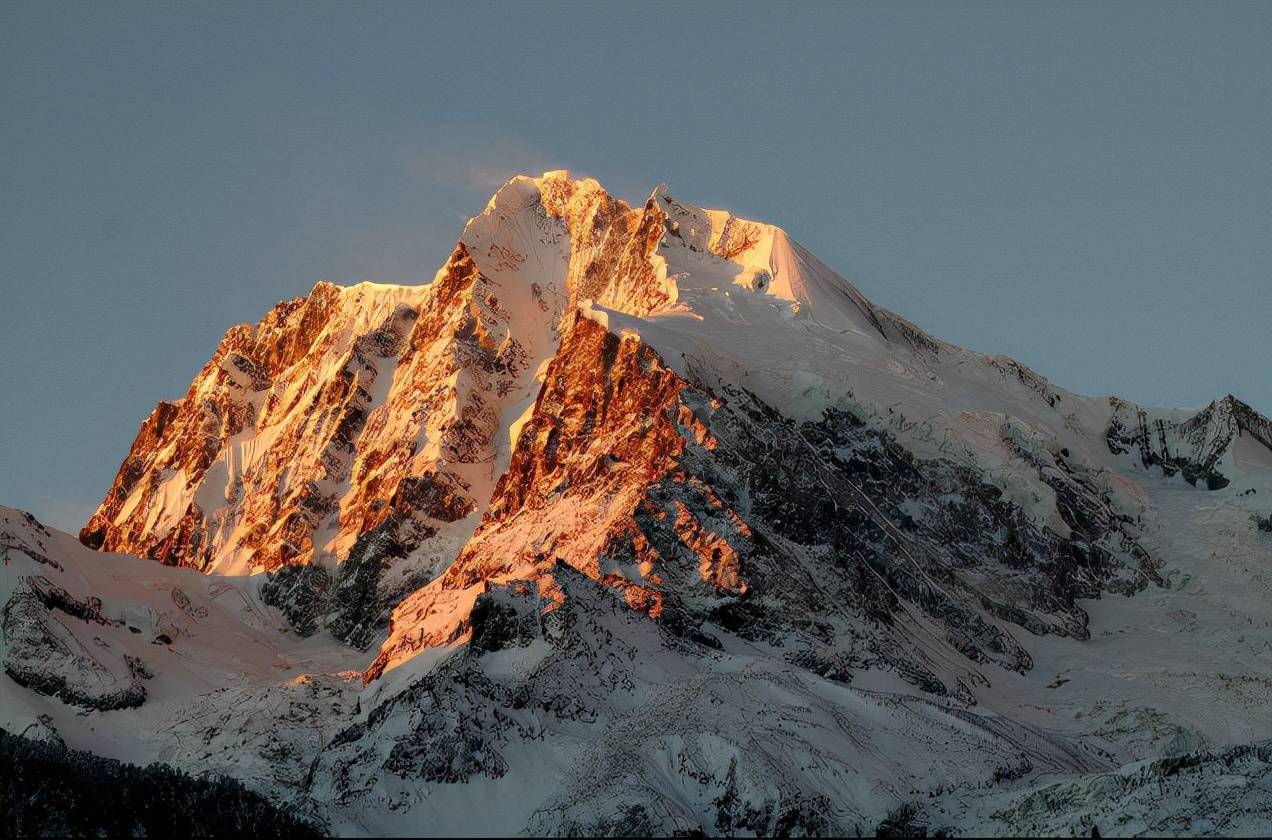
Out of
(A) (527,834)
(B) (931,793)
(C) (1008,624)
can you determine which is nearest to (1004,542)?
(C) (1008,624)

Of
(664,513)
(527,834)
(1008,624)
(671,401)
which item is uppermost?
(671,401)

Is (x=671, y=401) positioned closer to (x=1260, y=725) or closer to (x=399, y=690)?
(x=399, y=690)

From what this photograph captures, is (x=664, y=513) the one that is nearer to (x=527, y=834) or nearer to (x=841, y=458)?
(x=841, y=458)

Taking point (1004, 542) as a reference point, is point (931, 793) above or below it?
below

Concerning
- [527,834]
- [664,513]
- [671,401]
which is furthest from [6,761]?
[671,401]

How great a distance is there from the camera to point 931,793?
129625 mm

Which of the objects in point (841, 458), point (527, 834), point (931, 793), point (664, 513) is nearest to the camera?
point (527, 834)

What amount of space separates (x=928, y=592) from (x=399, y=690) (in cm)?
5129

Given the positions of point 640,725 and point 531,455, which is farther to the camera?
point 531,455

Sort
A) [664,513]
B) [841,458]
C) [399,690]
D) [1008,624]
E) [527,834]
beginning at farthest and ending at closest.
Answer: [841,458], [1008,624], [664,513], [399,690], [527,834]

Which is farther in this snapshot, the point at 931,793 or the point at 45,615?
the point at 45,615

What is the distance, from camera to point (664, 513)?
166375 mm

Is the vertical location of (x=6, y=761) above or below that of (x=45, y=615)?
below

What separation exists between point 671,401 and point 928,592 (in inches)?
1178
